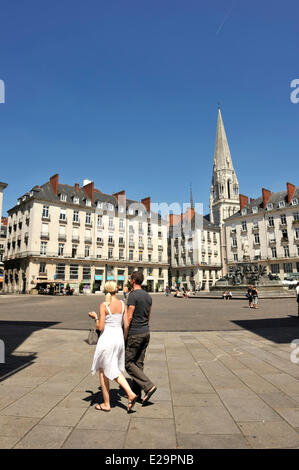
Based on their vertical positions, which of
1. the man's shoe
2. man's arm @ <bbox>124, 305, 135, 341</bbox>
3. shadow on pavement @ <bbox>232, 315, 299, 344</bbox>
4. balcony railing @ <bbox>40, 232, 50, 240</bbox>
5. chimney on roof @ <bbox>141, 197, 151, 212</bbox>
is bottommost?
shadow on pavement @ <bbox>232, 315, 299, 344</bbox>

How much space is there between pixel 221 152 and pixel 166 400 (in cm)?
9890

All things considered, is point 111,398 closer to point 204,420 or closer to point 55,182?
point 204,420

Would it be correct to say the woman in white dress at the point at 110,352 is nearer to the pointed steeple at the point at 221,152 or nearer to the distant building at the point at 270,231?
the distant building at the point at 270,231

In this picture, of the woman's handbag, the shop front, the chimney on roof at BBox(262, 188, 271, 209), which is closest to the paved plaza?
the woman's handbag

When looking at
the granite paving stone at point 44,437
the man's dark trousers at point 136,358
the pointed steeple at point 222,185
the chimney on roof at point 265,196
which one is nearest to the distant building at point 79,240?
the chimney on roof at point 265,196

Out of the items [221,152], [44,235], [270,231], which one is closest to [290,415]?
[44,235]

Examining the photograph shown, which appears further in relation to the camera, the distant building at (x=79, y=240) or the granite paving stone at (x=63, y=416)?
the distant building at (x=79, y=240)

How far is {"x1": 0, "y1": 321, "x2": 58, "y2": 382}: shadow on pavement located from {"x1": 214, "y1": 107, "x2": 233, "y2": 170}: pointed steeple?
3528 inches

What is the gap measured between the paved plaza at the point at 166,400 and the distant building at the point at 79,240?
134ft

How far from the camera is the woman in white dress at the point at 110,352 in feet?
12.2

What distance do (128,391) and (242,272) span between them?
31.1 meters

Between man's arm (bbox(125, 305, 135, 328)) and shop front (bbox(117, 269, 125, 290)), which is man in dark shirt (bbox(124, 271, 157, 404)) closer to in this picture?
man's arm (bbox(125, 305, 135, 328))

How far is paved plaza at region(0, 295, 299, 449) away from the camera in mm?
2980

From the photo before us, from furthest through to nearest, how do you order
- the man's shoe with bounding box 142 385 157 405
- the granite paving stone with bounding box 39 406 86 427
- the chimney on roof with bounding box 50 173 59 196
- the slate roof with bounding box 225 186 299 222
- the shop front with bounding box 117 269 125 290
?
the slate roof with bounding box 225 186 299 222 → the shop front with bounding box 117 269 125 290 → the chimney on roof with bounding box 50 173 59 196 → the man's shoe with bounding box 142 385 157 405 → the granite paving stone with bounding box 39 406 86 427
